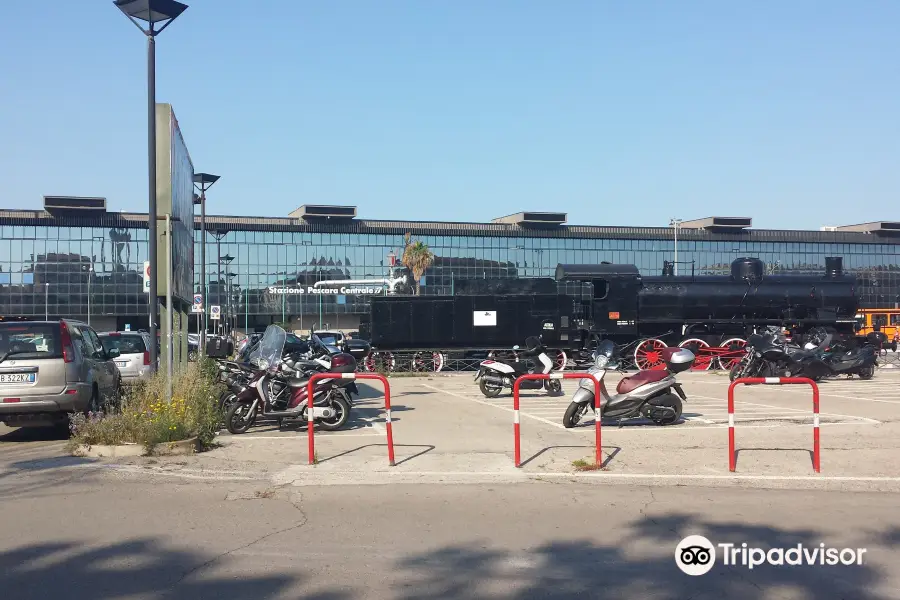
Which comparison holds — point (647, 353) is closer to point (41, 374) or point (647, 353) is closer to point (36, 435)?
point (36, 435)

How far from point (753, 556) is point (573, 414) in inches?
267

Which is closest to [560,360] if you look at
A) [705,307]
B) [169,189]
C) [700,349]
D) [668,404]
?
[700,349]

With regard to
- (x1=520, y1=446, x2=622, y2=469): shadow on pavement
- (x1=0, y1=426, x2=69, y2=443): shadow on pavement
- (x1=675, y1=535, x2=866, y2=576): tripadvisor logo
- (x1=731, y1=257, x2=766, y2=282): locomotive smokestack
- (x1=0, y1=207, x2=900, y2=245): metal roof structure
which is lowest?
(x1=0, y1=426, x2=69, y2=443): shadow on pavement

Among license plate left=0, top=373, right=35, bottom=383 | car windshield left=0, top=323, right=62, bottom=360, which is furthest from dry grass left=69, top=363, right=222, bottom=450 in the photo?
car windshield left=0, top=323, right=62, bottom=360

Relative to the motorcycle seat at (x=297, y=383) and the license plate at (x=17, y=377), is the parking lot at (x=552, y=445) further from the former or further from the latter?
the license plate at (x=17, y=377)

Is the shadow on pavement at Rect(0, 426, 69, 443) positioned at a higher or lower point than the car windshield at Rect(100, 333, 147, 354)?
lower

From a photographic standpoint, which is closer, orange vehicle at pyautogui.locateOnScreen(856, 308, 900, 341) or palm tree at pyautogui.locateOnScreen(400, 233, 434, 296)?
orange vehicle at pyautogui.locateOnScreen(856, 308, 900, 341)

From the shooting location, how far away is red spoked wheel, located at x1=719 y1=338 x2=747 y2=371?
2869 centimetres

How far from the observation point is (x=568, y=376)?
10.3m

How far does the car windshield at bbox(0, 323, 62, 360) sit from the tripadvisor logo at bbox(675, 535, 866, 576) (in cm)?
940

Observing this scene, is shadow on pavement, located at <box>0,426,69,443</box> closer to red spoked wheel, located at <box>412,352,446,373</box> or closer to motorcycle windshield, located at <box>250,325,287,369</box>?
motorcycle windshield, located at <box>250,325,287,369</box>

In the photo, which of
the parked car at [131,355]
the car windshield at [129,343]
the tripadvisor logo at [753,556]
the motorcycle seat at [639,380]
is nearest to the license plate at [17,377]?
the parked car at [131,355]

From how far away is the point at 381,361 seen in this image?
94.2 feet

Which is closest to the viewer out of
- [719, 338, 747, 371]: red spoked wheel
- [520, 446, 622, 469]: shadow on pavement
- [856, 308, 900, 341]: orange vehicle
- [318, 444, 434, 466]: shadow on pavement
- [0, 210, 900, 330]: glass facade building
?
[520, 446, 622, 469]: shadow on pavement
